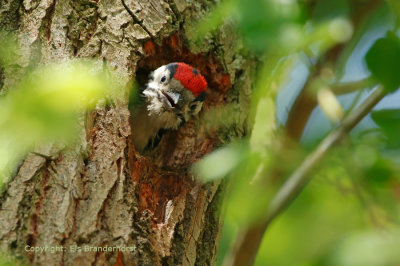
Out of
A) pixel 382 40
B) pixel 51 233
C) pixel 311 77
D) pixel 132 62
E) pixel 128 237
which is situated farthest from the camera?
pixel 311 77

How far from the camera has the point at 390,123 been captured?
1.75 meters

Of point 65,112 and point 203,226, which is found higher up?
point 203,226

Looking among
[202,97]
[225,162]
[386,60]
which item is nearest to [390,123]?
[386,60]

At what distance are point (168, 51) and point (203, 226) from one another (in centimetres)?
120

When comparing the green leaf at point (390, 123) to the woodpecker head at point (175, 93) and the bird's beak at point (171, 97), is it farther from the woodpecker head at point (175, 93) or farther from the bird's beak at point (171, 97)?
the bird's beak at point (171, 97)

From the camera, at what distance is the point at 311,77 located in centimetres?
311

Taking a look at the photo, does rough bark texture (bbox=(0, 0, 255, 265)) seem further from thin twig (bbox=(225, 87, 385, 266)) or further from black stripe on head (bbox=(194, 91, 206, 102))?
thin twig (bbox=(225, 87, 385, 266))

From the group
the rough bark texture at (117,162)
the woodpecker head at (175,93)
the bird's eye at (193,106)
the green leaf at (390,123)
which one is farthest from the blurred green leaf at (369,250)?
the bird's eye at (193,106)

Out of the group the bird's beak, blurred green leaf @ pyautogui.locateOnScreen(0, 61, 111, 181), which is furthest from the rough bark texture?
blurred green leaf @ pyautogui.locateOnScreen(0, 61, 111, 181)

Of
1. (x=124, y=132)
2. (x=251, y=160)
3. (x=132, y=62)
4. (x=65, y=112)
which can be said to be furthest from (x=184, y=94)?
(x=65, y=112)

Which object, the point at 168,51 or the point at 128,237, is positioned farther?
the point at 168,51

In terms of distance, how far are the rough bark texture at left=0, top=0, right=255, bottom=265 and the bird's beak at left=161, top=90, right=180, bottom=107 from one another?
0.51 meters

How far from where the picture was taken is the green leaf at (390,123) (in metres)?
1.72

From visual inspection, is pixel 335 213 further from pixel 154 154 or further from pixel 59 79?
pixel 59 79
